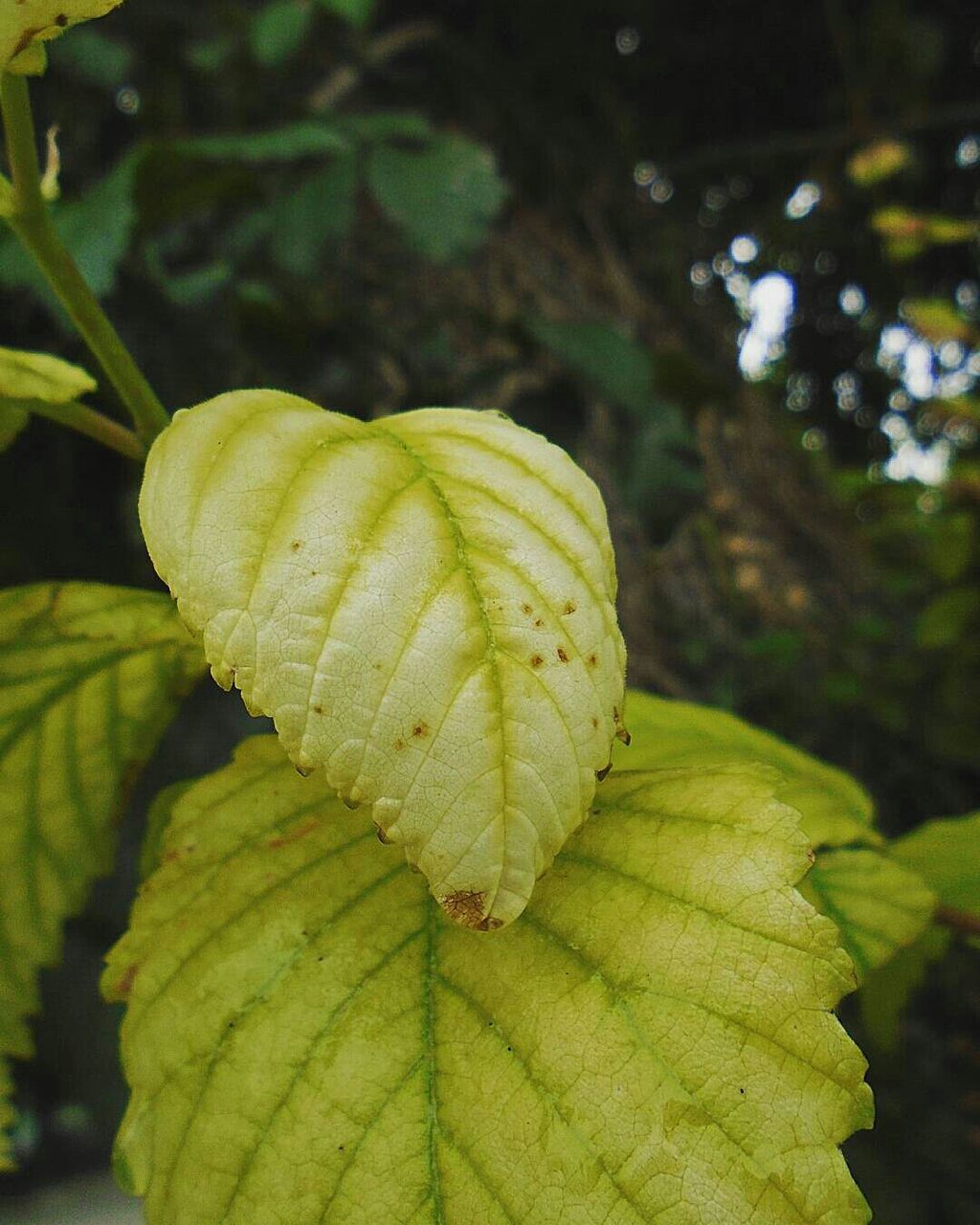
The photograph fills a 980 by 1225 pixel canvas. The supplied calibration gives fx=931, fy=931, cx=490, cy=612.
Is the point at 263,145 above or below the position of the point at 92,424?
above

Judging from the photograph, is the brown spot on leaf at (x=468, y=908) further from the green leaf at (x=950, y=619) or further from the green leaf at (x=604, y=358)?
the green leaf at (x=950, y=619)

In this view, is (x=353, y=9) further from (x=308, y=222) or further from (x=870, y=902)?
(x=870, y=902)

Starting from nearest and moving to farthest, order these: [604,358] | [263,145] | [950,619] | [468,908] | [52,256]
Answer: [468,908] < [52,256] < [263,145] < [604,358] < [950,619]

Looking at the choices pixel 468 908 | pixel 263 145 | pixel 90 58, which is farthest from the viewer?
pixel 90 58

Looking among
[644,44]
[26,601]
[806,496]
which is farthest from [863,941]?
[644,44]

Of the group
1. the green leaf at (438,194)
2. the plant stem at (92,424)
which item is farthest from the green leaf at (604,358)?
the plant stem at (92,424)

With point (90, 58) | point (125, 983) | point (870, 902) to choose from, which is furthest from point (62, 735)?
point (90, 58)
